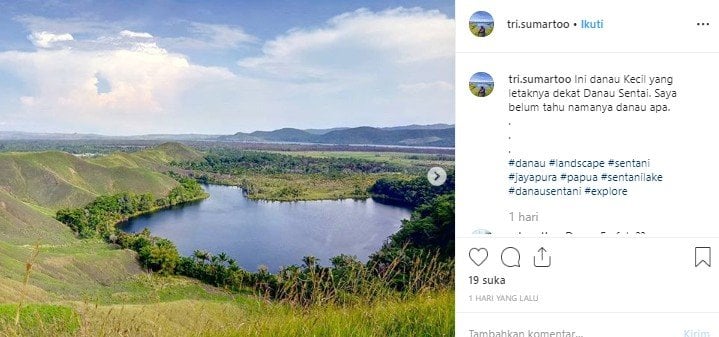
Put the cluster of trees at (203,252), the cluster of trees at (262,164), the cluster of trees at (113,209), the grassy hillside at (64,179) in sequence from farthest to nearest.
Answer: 1. the cluster of trees at (262,164)
2. the grassy hillside at (64,179)
3. the cluster of trees at (113,209)
4. the cluster of trees at (203,252)

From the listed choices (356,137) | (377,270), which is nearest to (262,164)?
(356,137)
